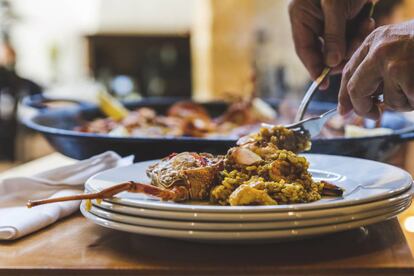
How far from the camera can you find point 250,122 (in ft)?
6.47

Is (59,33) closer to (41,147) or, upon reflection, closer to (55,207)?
(41,147)

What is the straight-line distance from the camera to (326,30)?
54.5 inches

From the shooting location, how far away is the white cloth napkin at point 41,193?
2.97 ft

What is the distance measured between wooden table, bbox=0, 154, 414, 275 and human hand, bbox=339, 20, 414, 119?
198 mm

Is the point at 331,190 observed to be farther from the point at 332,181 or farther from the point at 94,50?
the point at 94,50

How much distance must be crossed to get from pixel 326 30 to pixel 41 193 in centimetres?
70

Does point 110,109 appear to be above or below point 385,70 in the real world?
below

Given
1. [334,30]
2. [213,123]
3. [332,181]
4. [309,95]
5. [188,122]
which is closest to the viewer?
[332,181]

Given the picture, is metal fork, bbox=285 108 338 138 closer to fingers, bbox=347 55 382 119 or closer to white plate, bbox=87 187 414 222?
fingers, bbox=347 55 382 119

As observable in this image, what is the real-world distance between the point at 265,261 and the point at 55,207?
382 millimetres

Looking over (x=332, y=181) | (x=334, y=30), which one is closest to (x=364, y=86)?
(x=332, y=181)

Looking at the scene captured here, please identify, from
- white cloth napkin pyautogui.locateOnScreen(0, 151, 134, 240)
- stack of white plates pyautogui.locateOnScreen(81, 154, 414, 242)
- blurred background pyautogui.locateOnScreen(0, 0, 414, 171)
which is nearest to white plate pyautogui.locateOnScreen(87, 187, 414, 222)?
stack of white plates pyautogui.locateOnScreen(81, 154, 414, 242)

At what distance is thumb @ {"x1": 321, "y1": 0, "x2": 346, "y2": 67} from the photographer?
4.47 feet

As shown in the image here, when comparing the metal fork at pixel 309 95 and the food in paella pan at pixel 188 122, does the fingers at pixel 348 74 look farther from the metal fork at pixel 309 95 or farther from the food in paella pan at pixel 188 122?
the food in paella pan at pixel 188 122
